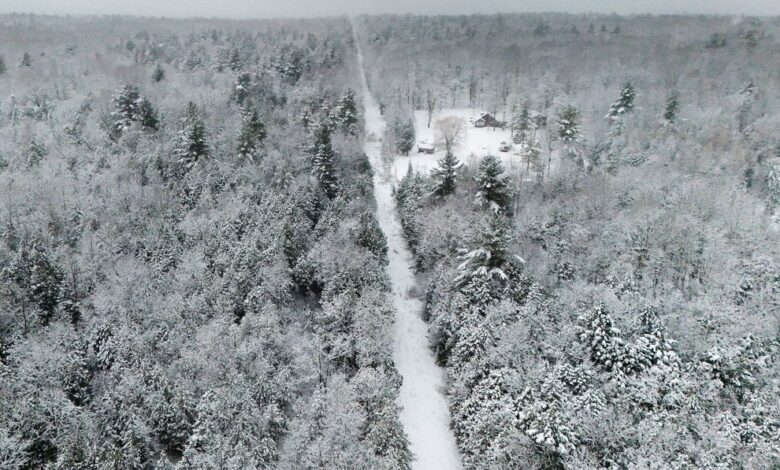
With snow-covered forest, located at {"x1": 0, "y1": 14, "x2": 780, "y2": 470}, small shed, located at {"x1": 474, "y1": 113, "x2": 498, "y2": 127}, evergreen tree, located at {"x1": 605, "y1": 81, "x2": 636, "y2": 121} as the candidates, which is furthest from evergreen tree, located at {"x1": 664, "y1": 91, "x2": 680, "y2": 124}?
small shed, located at {"x1": 474, "y1": 113, "x2": 498, "y2": 127}

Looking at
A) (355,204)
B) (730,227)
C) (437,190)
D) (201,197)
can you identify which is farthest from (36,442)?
(730,227)

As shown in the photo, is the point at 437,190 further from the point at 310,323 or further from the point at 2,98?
the point at 2,98

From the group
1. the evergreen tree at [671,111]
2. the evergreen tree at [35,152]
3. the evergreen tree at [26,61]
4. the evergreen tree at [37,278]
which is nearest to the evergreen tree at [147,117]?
the evergreen tree at [35,152]

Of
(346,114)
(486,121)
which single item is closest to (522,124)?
(486,121)

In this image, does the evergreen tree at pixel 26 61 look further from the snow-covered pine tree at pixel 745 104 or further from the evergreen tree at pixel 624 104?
the snow-covered pine tree at pixel 745 104

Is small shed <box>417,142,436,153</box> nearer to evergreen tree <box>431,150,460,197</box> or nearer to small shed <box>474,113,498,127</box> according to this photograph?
small shed <box>474,113,498,127</box>

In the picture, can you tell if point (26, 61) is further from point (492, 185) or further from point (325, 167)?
point (492, 185)
